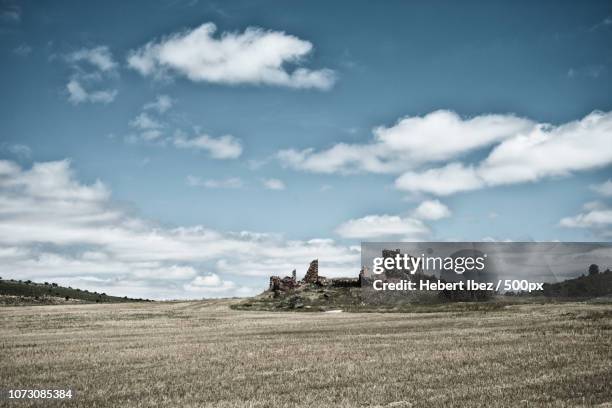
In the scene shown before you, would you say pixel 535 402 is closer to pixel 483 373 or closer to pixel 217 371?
pixel 483 373

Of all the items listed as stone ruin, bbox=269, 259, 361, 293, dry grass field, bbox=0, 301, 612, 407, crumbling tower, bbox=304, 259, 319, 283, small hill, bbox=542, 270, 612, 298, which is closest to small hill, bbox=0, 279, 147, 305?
stone ruin, bbox=269, 259, 361, 293

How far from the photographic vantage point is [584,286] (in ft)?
384

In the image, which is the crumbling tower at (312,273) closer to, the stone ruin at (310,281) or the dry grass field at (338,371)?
the stone ruin at (310,281)

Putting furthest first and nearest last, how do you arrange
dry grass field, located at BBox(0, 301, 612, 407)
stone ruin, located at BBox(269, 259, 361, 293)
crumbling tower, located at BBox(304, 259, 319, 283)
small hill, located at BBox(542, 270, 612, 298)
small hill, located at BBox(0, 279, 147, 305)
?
crumbling tower, located at BBox(304, 259, 319, 283) < small hill, located at BBox(0, 279, 147, 305) < stone ruin, located at BBox(269, 259, 361, 293) < small hill, located at BBox(542, 270, 612, 298) < dry grass field, located at BBox(0, 301, 612, 407)

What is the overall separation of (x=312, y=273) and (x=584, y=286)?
200ft

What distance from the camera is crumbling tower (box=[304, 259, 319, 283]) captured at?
441ft

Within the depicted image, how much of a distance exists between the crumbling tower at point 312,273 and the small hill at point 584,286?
52571mm

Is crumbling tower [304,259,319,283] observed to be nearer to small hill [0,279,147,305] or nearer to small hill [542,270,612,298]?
small hill [542,270,612,298]

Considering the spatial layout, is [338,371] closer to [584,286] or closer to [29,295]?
[584,286]

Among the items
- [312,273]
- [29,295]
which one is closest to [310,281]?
[312,273]

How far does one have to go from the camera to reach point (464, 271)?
369 feet

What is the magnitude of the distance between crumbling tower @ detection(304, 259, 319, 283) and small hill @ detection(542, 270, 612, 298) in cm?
5257

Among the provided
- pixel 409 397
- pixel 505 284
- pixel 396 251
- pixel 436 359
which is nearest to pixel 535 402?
pixel 409 397

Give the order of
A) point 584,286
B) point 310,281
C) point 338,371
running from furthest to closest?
point 310,281 → point 584,286 → point 338,371
